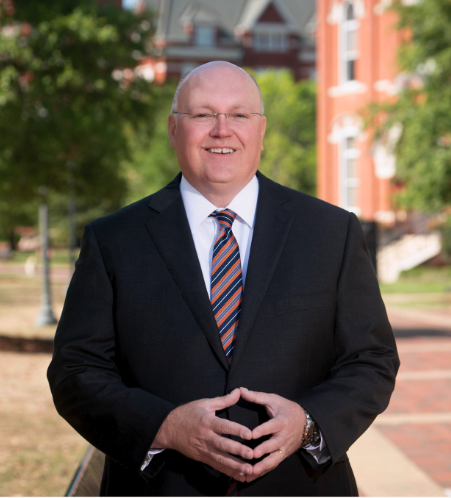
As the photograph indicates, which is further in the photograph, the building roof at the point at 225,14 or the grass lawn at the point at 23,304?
the building roof at the point at 225,14

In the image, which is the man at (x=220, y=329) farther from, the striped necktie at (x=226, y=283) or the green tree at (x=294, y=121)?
the green tree at (x=294, y=121)

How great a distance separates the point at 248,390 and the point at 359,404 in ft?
1.11

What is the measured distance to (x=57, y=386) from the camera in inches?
76.2

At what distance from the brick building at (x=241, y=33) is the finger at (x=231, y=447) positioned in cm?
5226

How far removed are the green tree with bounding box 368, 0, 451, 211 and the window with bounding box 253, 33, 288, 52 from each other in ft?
138

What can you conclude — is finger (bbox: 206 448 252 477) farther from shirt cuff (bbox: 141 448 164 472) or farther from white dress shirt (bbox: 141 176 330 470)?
white dress shirt (bbox: 141 176 330 470)

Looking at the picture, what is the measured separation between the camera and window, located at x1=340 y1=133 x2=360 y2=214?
27609 millimetres

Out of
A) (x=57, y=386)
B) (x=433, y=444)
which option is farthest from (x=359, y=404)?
(x=433, y=444)

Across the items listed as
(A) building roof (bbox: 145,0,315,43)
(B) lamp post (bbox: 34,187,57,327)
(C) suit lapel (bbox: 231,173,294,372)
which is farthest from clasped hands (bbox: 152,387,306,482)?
(A) building roof (bbox: 145,0,315,43)

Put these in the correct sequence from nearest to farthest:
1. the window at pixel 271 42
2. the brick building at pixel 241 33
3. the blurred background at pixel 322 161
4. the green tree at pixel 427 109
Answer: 1. the blurred background at pixel 322 161
2. the green tree at pixel 427 109
3. the brick building at pixel 241 33
4. the window at pixel 271 42

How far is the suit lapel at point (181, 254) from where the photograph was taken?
6.26 ft

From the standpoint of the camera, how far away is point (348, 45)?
91.4 ft

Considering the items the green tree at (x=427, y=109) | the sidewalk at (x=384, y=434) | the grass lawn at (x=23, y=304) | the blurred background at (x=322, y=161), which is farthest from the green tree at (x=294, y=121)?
the sidewalk at (x=384, y=434)

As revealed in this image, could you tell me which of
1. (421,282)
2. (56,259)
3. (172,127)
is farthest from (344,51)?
(172,127)
